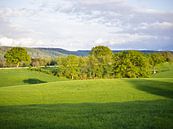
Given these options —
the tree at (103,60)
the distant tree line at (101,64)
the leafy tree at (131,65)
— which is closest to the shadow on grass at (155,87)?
the leafy tree at (131,65)

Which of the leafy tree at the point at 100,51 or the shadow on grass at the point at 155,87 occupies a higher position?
the leafy tree at the point at 100,51

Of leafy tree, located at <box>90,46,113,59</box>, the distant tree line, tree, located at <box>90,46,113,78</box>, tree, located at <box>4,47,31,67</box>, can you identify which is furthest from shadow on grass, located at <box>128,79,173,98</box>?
tree, located at <box>4,47,31,67</box>

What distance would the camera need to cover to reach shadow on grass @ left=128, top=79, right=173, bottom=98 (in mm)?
52809

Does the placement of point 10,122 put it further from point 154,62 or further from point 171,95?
point 154,62

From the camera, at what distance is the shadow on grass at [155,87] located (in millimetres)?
52809

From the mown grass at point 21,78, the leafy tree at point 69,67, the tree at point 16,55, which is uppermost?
the tree at point 16,55

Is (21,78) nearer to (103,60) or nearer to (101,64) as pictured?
(101,64)

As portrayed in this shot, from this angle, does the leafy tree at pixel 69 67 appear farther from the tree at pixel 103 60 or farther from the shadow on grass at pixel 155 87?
the shadow on grass at pixel 155 87

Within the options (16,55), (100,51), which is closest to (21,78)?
(16,55)

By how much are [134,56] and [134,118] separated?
7776cm

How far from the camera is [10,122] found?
59.1 ft

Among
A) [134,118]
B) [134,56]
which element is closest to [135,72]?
[134,56]

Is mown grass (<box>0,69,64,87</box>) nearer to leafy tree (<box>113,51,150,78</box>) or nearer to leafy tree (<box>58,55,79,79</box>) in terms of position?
leafy tree (<box>58,55,79,79</box>)

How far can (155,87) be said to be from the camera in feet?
194
